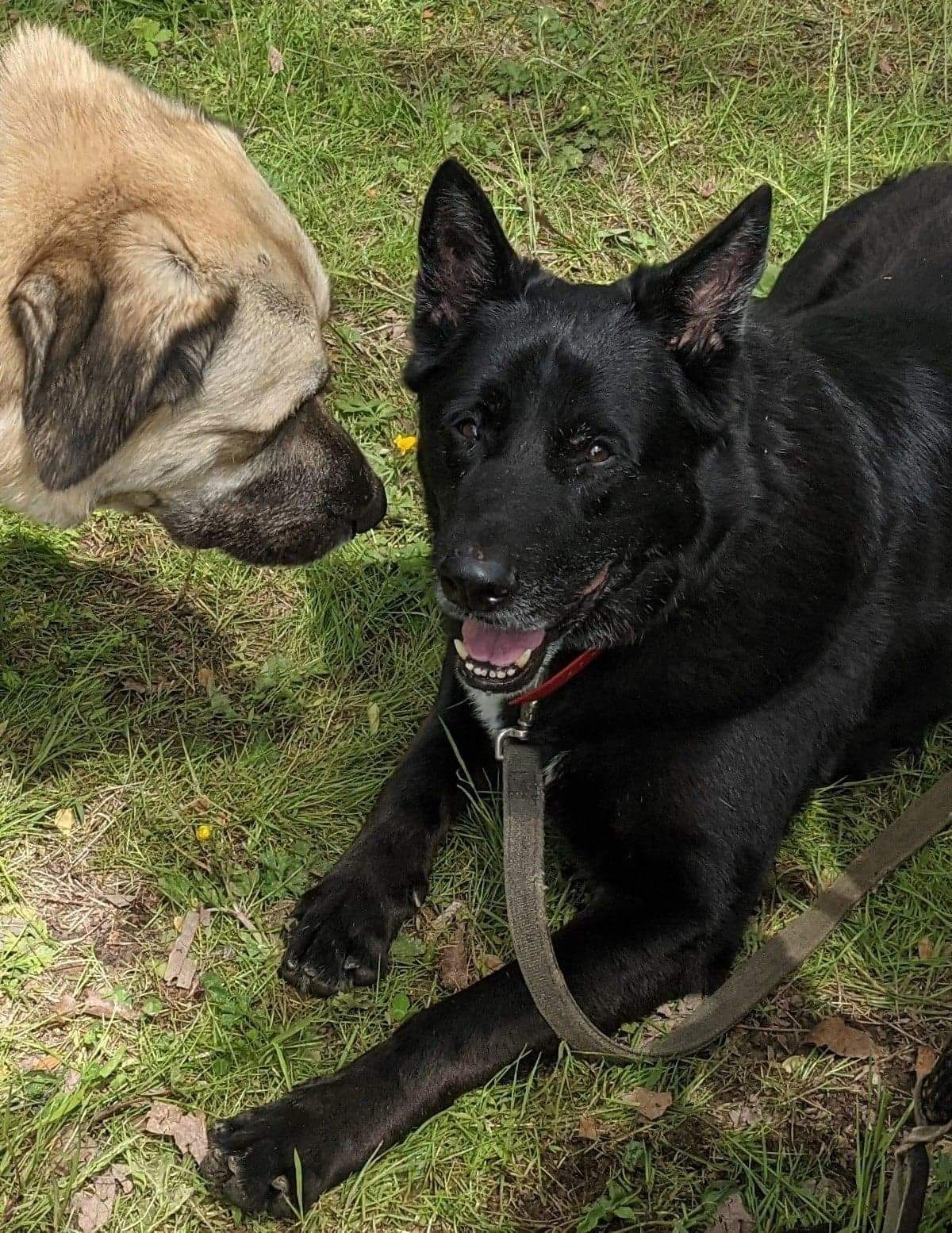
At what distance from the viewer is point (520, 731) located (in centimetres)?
299

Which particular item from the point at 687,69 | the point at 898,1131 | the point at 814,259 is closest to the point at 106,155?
the point at 814,259

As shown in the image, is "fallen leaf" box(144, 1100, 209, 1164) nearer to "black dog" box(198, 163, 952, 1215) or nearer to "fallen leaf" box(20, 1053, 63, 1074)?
"black dog" box(198, 163, 952, 1215)

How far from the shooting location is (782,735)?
9.84ft

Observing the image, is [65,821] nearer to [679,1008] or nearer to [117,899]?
[117,899]

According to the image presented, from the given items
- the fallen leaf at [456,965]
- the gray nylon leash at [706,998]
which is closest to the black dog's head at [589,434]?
the gray nylon leash at [706,998]

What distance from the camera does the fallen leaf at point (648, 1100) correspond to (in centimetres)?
289

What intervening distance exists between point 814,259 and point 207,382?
8.03 ft

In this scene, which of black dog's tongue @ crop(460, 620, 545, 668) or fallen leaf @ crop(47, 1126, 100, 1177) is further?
black dog's tongue @ crop(460, 620, 545, 668)

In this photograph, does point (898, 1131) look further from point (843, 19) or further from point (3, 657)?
point (843, 19)

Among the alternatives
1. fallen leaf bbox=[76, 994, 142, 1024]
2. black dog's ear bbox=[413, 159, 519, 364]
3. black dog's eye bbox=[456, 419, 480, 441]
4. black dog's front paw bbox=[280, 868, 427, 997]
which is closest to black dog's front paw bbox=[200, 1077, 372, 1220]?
black dog's front paw bbox=[280, 868, 427, 997]

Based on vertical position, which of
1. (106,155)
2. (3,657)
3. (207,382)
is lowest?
(3,657)

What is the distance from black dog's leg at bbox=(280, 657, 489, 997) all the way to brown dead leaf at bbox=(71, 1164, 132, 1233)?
59 centimetres

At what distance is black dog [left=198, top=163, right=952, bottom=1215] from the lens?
8.67 feet

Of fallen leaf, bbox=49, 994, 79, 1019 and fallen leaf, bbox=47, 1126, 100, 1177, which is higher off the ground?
fallen leaf, bbox=49, 994, 79, 1019
